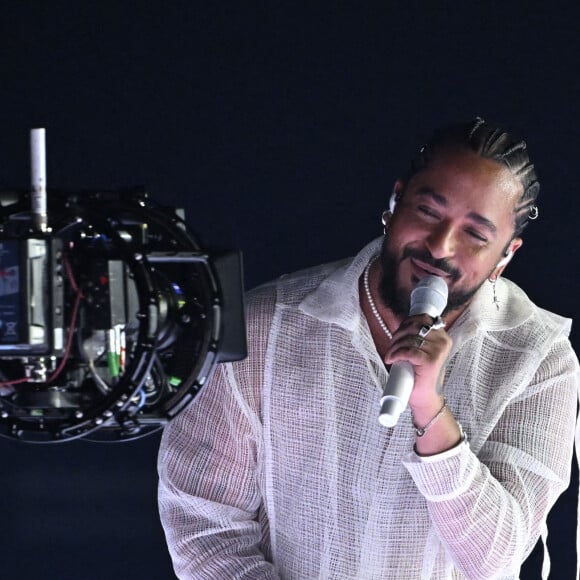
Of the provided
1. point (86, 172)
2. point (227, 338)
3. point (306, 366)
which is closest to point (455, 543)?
point (306, 366)

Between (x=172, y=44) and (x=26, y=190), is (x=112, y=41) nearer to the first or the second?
(x=172, y=44)

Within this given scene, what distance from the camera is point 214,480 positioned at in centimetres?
201

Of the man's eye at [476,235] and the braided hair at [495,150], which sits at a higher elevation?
the braided hair at [495,150]

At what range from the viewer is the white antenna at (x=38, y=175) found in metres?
1.39

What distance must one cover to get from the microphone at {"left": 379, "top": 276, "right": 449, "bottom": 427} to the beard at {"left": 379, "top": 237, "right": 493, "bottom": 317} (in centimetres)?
18

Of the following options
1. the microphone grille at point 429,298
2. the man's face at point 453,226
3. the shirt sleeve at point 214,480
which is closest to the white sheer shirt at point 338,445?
the shirt sleeve at point 214,480

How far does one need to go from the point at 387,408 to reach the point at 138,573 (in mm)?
1408

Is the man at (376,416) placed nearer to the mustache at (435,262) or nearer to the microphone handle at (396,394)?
the mustache at (435,262)

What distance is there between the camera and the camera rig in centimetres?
136

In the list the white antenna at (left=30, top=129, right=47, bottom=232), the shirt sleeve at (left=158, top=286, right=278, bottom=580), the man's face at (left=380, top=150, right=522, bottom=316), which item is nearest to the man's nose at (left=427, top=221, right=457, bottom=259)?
the man's face at (left=380, top=150, right=522, bottom=316)

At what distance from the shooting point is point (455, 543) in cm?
188

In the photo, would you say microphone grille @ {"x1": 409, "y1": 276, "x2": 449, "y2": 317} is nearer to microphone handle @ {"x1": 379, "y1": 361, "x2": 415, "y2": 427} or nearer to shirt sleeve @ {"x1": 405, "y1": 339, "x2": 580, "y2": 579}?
microphone handle @ {"x1": 379, "y1": 361, "x2": 415, "y2": 427}

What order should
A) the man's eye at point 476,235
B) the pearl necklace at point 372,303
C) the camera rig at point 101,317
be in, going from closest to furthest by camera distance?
the camera rig at point 101,317
the man's eye at point 476,235
the pearl necklace at point 372,303

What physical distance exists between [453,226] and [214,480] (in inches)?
22.4
